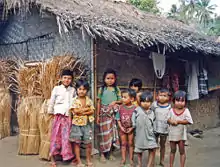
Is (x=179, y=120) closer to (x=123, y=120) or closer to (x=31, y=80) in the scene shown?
(x=123, y=120)

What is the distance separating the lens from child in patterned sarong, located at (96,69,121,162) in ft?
16.6

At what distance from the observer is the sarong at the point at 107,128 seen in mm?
5070

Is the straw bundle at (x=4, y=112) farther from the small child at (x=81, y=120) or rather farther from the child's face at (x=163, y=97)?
the child's face at (x=163, y=97)

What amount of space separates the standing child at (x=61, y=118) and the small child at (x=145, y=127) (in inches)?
42.8

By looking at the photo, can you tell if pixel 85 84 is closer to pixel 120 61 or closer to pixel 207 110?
pixel 120 61

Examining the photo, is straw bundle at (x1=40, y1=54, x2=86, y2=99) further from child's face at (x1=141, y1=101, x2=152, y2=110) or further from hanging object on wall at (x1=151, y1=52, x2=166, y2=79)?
hanging object on wall at (x1=151, y1=52, x2=166, y2=79)

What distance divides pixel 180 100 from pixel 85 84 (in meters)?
1.46

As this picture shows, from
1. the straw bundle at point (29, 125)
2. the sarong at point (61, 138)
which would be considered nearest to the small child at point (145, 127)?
the sarong at point (61, 138)

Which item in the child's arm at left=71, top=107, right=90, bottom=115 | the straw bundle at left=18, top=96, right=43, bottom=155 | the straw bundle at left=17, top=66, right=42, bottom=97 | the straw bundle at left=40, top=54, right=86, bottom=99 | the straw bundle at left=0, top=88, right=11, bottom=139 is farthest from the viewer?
the straw bundle at left=0, top=88, right=11, bottom=139

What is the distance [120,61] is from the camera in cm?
610

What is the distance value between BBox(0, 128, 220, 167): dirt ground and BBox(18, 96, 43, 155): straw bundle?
0.59 ft

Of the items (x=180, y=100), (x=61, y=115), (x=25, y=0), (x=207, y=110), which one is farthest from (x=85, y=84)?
(x=207, y=110)

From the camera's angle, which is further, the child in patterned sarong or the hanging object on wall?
the hanging object on wall

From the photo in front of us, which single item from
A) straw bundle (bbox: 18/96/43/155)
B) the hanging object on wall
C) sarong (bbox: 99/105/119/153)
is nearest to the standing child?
straw bundle (bbox: 18/96/43/155)
